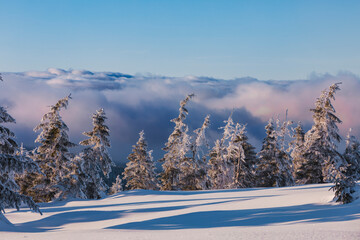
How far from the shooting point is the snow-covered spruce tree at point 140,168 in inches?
1578

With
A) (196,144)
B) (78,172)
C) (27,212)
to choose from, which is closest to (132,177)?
(196,144)

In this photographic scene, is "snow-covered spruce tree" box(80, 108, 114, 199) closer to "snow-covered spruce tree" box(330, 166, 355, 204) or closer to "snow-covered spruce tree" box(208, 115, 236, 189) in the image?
"snow-covered spruce tree" box(208, 115, 236, 189)

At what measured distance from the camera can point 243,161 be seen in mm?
38219

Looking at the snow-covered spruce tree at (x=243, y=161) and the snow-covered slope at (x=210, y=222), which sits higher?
the snow-covered slope at (x=210, y=222)

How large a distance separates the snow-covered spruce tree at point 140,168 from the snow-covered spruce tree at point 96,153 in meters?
7.13

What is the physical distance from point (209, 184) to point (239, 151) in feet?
20.5

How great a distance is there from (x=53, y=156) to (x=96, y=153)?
196 inches

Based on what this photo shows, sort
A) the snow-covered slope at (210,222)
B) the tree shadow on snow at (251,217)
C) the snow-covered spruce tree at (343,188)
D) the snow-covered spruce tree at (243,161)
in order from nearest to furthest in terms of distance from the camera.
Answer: the snow-covered slope at (210,222)
the tree shadow on snow at (251,217)
the snow-covered spruce tree at (343,188)
the snow-covered spruce tree at (243,161)

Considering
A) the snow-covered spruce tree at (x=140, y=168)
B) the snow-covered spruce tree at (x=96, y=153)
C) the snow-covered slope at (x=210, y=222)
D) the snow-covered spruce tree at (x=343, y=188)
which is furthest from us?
the snow-covered spruce tree at (x=140, y=168)

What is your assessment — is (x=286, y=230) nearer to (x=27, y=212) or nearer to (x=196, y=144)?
(x=27, y=212)

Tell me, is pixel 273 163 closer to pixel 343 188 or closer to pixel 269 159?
pixel 269 159

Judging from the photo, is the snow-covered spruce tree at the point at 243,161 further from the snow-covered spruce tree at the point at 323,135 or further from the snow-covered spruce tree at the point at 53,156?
the snow-covered spruce tree at the point at 53,156

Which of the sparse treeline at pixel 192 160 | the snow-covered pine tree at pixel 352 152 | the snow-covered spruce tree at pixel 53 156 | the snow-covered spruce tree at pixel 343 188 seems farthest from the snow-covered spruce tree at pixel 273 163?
the snow-covered spruce tree at pixel 343 188

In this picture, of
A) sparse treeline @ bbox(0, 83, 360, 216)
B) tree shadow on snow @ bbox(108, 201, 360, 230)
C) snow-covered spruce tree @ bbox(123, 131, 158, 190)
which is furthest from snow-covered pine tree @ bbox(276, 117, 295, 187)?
tree shadow on snow @ bbox(108, 201, 360, 230)
